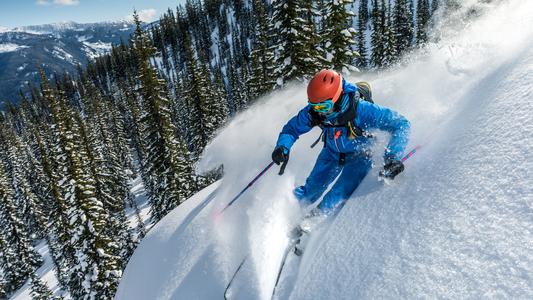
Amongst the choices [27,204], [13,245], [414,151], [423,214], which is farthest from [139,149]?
[423,214]

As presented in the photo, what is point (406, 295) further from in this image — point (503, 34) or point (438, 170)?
point (503, 34)

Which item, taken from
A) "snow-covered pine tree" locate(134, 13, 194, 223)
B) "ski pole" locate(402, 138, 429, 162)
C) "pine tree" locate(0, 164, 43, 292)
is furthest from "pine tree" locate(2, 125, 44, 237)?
"ski pole" locate(402, 138, 429, 162)

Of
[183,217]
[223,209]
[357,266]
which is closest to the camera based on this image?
[357,266]

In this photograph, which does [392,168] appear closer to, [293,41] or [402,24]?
[293,41]

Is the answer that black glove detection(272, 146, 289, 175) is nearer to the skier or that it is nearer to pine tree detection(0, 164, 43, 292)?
the skier

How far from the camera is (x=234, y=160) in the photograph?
8.09 m

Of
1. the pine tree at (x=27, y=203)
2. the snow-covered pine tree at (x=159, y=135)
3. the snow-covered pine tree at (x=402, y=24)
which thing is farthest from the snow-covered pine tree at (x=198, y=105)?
the pine tree at (x=27, y=203)

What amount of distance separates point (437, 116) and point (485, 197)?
286 centimetres

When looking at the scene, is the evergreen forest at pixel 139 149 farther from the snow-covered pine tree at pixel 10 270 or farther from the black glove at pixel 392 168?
the black glove at pixel 392 168

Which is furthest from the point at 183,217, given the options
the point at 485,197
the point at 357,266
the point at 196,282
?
the point at 485,197

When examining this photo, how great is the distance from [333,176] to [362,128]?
1033 mm

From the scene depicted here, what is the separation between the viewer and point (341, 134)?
4246 mm

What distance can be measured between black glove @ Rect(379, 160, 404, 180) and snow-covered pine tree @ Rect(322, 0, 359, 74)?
1488cm

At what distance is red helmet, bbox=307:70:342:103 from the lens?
3.77 meters
